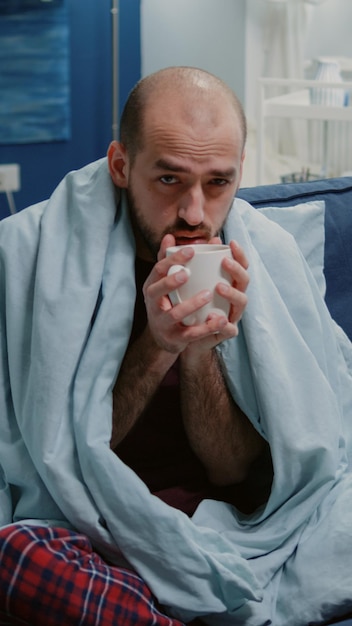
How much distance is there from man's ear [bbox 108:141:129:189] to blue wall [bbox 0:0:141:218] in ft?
8.94

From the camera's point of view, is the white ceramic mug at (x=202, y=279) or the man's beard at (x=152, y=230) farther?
the man's beard at (x=152, y=230)

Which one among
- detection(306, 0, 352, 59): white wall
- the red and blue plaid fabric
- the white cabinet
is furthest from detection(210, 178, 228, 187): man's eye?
detection(306, 0, 352, 59): white wall

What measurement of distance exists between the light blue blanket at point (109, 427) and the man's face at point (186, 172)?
0.08 m

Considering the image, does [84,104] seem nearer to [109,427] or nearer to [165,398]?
[165,398]

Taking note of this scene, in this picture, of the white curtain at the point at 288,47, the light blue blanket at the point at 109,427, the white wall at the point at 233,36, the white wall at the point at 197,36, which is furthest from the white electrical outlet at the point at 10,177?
the light blue blanket at the point at 109,427

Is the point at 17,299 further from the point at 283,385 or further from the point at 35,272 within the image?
the point at 283,385

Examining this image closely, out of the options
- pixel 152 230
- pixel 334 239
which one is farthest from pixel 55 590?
pixel 334 239

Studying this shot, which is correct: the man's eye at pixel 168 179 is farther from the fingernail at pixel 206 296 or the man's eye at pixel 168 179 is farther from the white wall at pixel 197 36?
the white wall at pixel 197 36

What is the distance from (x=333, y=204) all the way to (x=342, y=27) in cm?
327

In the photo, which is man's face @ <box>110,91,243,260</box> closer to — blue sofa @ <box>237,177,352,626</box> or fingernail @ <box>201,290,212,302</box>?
fingernail @ <box>201,290,212,302</box>

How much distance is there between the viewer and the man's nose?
4.53 ft

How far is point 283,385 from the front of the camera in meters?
1.47

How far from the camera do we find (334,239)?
1.91m

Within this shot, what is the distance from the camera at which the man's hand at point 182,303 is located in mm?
1212
